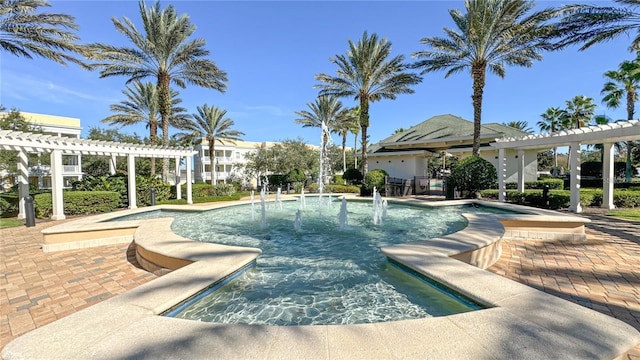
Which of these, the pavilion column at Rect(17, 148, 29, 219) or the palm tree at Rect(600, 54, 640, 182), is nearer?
the pavilion column at Rect(17, 148, 29, 219)

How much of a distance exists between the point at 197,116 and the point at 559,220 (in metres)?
32.0

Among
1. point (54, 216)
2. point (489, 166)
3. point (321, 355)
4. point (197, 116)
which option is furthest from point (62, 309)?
point (197, 116)

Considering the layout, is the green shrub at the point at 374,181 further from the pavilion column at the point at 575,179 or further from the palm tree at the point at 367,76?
the pavilion column at the point at 575,179

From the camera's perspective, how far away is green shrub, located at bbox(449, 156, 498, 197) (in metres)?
14.7

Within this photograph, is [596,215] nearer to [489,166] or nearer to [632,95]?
[489,166]

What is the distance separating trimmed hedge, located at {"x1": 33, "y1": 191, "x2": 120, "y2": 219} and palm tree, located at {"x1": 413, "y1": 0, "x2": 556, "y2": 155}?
1870 cm

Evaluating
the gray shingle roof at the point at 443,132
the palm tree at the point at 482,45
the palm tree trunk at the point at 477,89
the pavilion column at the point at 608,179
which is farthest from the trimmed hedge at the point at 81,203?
Result: the pavilion column at the point at 608,179

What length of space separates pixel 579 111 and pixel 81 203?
4445cm

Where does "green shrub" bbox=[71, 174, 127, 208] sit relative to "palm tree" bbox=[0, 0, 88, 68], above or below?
below

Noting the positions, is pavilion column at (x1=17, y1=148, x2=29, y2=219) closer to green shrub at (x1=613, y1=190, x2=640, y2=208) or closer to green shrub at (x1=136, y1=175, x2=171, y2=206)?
green shrub at (x1=136, y1=175, x2=171, y2=206)

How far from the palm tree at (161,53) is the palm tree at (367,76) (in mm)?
8753

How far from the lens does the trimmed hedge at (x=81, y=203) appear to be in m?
11.4

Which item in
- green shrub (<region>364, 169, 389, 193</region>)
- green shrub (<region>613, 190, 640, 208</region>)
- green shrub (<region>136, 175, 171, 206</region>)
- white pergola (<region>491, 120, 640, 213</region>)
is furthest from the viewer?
green shrub (<region>364, 169, 389, 193</region>)

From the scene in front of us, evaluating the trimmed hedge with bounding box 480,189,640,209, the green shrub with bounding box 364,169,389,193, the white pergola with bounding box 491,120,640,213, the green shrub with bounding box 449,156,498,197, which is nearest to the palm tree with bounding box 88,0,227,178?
the green shrub with bounding box 364,169,389,193
